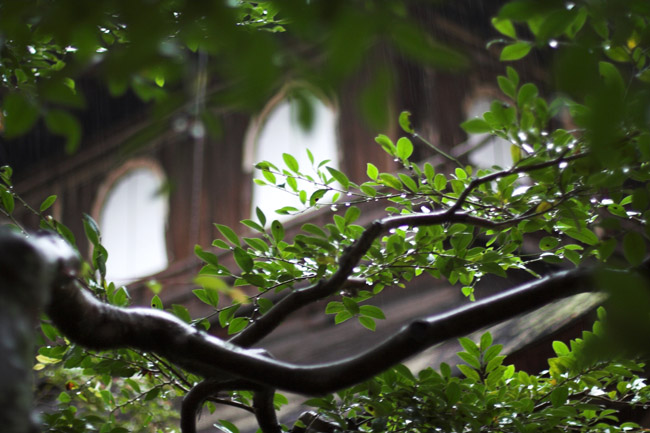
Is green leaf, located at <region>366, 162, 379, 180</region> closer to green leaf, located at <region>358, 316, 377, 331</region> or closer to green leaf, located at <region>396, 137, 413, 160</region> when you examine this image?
green leaf, located at <region>396, 137, 413, 160</region>

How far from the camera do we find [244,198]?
636cm

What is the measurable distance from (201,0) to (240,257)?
933 mm

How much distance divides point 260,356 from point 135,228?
20.7ft

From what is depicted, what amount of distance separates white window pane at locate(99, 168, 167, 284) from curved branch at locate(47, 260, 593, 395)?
599 cm

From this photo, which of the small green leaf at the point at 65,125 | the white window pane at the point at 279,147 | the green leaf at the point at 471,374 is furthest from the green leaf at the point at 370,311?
the white window pane at the point at 279,147

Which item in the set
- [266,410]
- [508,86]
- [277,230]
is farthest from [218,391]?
[508,86]

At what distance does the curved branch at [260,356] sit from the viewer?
2.99ft

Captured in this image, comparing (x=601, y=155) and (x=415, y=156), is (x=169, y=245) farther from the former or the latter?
(x=601, y=155)

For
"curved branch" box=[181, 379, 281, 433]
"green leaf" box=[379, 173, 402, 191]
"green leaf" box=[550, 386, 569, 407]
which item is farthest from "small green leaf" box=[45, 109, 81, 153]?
"green leaf" box=[550, 386, 569, 407]

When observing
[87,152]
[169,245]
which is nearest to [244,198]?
[169,245]

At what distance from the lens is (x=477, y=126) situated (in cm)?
130

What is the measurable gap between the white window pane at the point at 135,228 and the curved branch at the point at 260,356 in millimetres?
5987

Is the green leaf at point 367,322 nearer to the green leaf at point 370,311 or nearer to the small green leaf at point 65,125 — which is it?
the green leaf at point 370,311

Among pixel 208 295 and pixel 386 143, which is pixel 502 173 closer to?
pixel 386 143
